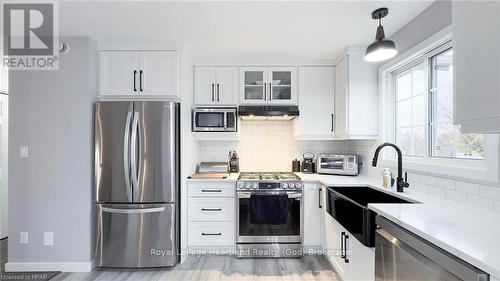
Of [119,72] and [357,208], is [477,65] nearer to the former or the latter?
[357,208]

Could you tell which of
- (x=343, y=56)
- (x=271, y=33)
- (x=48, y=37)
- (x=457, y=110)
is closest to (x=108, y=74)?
(x=48, y=37)

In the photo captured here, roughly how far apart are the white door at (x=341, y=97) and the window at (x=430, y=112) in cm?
50

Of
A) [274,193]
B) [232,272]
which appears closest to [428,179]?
[274,193]

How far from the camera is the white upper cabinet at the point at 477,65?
3.07ft

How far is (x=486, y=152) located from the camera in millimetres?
1435

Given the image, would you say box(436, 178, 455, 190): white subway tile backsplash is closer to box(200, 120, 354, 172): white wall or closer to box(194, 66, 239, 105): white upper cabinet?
box(200, 120, 354, 172): white wall

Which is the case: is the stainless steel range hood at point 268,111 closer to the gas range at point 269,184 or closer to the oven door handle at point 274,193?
the gas range at point 269,184

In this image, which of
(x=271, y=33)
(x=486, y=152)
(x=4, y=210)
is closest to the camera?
(x=486, y=152)

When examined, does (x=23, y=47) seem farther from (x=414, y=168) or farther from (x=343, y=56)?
(x=414, y=168)

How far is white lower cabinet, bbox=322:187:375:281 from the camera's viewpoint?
1.68 m

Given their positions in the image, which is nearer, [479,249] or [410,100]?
[479,249]

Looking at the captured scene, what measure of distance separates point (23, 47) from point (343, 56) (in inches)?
137

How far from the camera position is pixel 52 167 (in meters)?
2.47

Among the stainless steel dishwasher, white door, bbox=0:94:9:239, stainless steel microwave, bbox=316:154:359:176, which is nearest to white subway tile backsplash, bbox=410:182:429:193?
the stainless steel dishwasher
